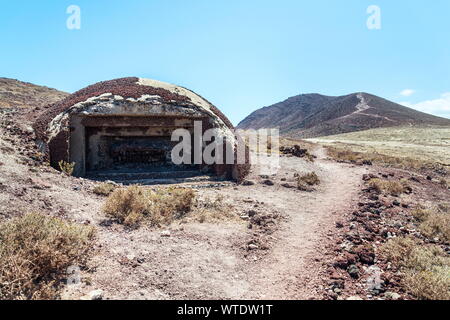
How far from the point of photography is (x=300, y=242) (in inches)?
183

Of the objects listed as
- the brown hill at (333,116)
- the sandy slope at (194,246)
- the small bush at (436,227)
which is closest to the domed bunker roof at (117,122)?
the sandy slope at (194,246)

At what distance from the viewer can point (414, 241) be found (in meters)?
4.57

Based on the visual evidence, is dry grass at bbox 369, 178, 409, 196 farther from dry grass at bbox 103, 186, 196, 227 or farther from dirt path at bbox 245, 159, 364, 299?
dry grass at bbox 103, 186, 196, 227

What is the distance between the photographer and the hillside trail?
3.29m

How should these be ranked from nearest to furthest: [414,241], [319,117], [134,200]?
[414,241]
[134,200]
[319,117]

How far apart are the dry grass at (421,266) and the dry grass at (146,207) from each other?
362cm

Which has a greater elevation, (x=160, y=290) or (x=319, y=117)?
A: (x=319, y=117)

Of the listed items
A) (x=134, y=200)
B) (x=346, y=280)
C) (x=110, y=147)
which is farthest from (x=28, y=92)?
(x=346, y=280)

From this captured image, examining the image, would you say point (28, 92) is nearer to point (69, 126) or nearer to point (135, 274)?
point (69, 126)

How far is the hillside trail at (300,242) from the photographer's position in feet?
10.8

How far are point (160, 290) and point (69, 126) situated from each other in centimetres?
735

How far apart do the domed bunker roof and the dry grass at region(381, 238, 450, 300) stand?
5155 mm

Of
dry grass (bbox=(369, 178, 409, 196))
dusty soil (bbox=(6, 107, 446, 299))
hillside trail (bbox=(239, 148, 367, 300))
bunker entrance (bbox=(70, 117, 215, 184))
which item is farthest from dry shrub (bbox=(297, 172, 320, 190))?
bunker entrance (bbox=(70, 117, 215, 184))

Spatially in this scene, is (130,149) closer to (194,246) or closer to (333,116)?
(194,246)
